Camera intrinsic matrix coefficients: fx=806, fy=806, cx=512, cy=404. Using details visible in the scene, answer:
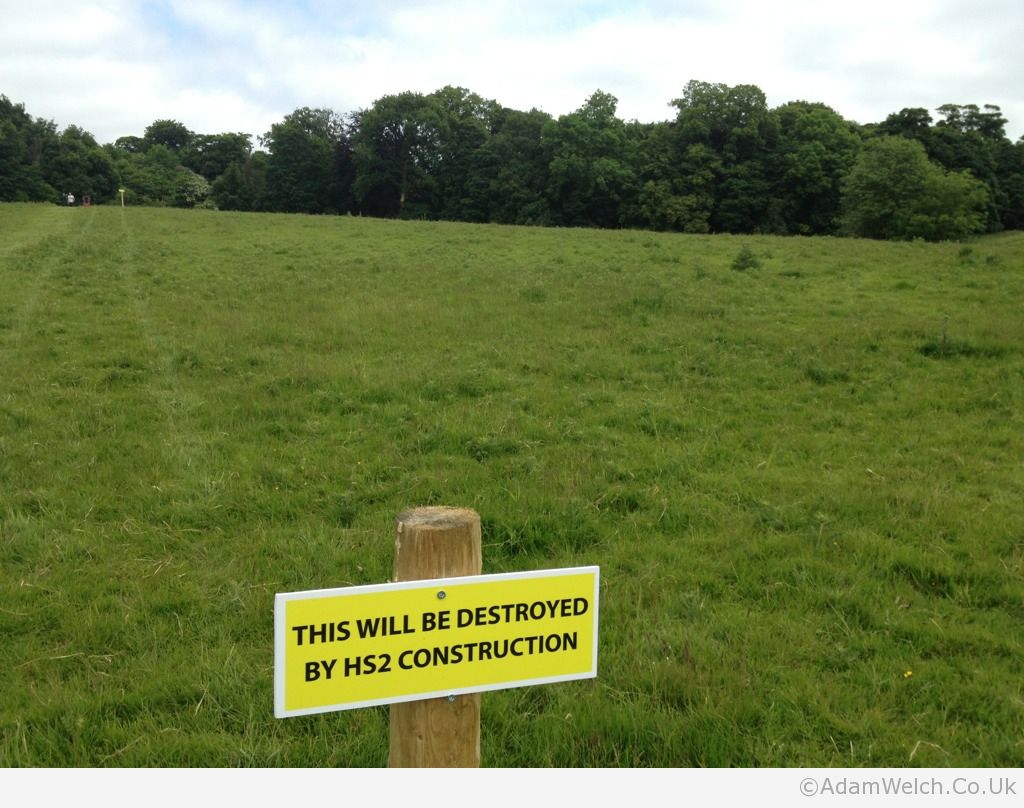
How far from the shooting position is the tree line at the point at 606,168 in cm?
5519

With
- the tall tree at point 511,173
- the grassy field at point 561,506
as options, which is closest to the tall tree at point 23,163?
the tall tree at point 511,173

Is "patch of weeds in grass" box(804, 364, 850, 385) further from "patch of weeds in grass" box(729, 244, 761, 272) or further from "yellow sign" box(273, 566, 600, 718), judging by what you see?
"patch of weeds in grass" box(729, 244, 761, 272)

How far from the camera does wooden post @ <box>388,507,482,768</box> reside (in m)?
2.38

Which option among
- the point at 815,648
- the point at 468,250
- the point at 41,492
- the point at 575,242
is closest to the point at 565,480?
the point at 815,648

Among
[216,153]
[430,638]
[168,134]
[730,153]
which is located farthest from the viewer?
[168,134]

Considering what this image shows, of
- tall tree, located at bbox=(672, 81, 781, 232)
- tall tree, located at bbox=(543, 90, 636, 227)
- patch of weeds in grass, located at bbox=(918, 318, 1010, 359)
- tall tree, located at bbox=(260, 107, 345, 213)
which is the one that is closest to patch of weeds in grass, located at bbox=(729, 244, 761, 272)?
patch of weeds in grass, located at bbox=(918, 318, 1010, 359)

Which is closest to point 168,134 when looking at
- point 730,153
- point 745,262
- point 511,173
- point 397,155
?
point 397,155

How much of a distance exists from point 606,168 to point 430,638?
228 feet

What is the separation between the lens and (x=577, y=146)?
71.9 m

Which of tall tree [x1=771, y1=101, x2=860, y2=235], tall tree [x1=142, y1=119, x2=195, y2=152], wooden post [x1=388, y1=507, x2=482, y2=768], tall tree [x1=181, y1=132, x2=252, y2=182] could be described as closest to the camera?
wooden post [x1=388, y1=507, x2=482, y2=768]

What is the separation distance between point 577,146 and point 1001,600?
71.0m

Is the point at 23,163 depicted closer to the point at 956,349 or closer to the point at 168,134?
the point at 168,134

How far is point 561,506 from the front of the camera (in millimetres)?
6586

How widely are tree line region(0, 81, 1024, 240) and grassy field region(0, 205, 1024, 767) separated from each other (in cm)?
4381
